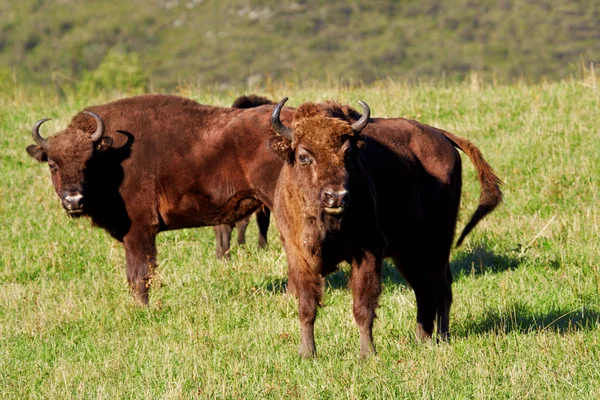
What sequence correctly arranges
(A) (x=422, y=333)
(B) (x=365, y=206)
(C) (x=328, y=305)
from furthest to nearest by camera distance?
1. (C) (x=328, y=305)
2. (A) (x=422, y=333)
3. (B) (x=365, y=206)

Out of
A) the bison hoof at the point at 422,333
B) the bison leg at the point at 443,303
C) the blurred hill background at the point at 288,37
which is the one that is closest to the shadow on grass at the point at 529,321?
the bison leg at the point at 443,303

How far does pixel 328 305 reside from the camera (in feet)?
31.8

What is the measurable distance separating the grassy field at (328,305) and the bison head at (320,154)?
130 centimetres

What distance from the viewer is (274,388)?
643 centimetres

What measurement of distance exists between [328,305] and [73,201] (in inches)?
122

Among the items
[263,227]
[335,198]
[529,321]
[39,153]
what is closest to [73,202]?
[39,153]

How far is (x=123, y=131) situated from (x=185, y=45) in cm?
11387

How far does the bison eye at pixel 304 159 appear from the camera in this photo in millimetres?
7117

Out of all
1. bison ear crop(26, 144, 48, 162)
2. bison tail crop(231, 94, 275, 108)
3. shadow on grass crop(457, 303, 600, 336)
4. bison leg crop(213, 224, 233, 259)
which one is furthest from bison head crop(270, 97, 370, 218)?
bison leg crop(213, 224, 233, 259)

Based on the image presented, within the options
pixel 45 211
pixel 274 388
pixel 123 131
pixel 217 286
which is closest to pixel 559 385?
pixel 274 388

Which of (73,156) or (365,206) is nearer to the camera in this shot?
(365,206)

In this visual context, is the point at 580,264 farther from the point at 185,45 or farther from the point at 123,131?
the point at 185,45

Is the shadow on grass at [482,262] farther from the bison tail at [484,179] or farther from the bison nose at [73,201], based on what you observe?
the bison nose at [73,201]

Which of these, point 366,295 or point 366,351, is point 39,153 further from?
point 366,351
